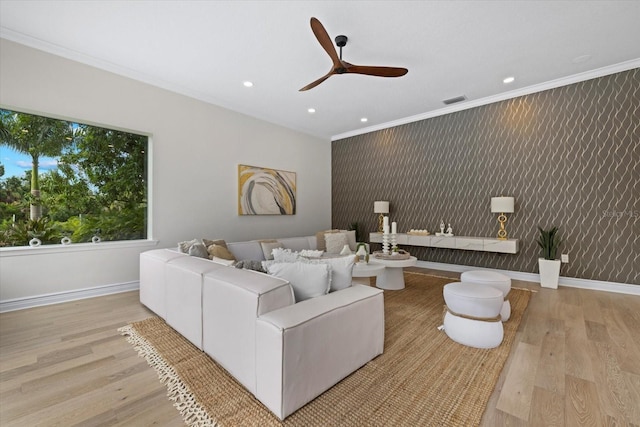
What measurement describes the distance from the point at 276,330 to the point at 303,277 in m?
0.49

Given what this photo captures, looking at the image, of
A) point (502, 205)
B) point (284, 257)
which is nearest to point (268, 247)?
point (284, 257)

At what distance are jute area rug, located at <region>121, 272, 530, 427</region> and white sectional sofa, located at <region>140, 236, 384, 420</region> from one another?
0.07 meters

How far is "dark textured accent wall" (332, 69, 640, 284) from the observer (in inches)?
136

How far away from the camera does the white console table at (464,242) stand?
3.96 metres

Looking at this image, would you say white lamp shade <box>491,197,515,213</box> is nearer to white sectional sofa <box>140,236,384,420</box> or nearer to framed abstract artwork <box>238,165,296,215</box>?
white sectional sofa <box>140,236,384,420</box>

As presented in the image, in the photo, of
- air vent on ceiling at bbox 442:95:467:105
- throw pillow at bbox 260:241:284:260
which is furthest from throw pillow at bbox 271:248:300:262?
air vent on ceiling at bbox 442:95:467:105

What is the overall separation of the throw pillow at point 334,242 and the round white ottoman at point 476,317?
241 centimetres

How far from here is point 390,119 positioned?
535 centimetres

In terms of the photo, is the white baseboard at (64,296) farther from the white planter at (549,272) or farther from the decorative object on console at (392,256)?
Result: the white planter at (549,272)

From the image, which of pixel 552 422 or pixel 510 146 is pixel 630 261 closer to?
pixel 510 146

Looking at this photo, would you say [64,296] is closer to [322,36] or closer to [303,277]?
[303,277]

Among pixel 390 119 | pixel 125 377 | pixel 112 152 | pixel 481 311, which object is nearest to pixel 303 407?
pixel 125 377

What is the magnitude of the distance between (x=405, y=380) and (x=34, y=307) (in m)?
3.84

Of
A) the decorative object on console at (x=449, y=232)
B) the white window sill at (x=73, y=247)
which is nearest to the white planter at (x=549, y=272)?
the decorative object on console at (x=449, y=232)
